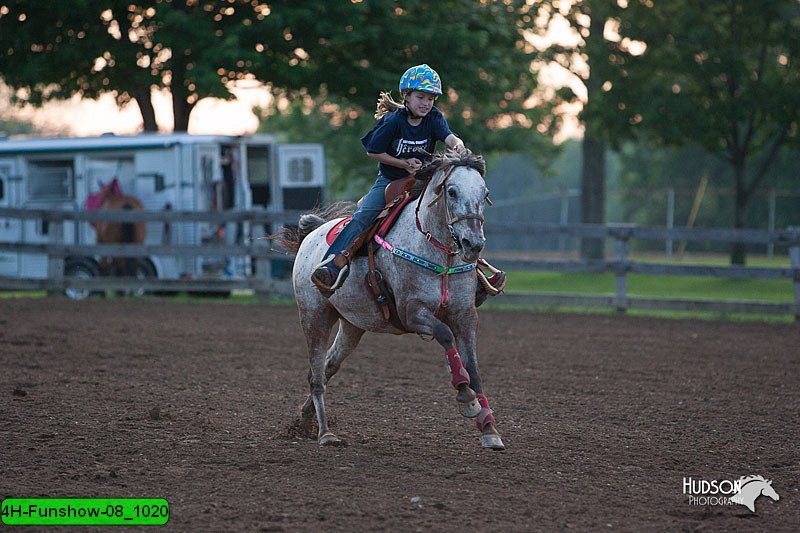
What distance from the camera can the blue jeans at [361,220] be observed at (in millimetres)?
7004

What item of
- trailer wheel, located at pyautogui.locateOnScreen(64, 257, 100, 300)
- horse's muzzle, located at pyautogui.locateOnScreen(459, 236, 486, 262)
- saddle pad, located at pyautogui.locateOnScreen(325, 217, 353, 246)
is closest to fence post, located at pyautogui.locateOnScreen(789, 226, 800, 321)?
saddle pad, located at pyautogui.locateOnScreen(325, 217, 353, 246)

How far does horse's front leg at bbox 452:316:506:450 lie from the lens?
623 cm

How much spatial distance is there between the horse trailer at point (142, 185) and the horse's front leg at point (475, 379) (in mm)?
12706

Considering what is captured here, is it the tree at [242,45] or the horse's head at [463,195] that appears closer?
the horse's head at [463,195]

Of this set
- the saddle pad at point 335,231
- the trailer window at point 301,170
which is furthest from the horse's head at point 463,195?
the trailer window at point 301,170

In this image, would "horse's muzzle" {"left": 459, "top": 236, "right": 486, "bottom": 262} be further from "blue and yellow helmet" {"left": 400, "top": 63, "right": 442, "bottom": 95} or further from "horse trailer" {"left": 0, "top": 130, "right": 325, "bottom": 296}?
"horse trailer" {"left": 0, "top": 130, "right": 325, "bottom": 296}

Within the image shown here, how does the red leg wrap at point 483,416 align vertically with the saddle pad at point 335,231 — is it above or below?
below

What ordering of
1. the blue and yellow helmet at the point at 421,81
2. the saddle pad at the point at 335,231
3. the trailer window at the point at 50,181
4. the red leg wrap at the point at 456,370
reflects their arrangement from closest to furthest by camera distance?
the red leg wrap at the point at 456,370, the blue and yellow helmet at the point at 421,81, the saddle pad at the point at 335,231, the trailer window at the point at 50,181

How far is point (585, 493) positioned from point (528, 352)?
6.39 m

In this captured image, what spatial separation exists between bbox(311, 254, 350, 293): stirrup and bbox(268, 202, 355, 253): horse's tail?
3.90 ft

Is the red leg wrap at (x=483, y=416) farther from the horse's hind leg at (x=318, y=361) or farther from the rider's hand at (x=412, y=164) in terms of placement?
the rider's hand at (x=412, y=164)

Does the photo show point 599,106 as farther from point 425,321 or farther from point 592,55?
point 425,321

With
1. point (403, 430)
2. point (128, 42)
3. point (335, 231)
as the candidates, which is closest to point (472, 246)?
point (335, 231)

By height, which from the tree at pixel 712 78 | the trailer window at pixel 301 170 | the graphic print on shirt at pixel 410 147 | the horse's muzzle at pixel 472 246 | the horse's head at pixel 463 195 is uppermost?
the tree at pixel 712 78
